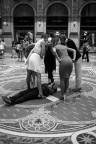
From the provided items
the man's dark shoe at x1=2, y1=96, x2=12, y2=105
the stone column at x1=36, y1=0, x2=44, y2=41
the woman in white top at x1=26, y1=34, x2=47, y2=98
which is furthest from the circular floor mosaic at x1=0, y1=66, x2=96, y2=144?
the stone column at x1=36, y1=0, x2=44, y2=41

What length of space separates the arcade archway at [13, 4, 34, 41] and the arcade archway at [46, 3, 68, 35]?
2152 mm

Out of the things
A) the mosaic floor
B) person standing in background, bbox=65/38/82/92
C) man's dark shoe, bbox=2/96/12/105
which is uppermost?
person standing in background, bbox=65/38/82/92

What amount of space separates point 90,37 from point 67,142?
2398 centimetres

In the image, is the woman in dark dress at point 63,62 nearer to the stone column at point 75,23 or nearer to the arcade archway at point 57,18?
the stone column at point 75,23

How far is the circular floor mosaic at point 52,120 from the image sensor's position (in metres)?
3.35

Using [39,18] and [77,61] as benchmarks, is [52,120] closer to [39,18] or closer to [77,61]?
[77,61]

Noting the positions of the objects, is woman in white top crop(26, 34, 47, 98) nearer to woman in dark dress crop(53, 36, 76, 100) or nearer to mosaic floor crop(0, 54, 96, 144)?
woman in dark dress crop(53, 36, 76, 100)

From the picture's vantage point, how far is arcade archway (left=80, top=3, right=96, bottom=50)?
25219 millimetres

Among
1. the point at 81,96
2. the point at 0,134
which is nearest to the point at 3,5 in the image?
the point at 81,96

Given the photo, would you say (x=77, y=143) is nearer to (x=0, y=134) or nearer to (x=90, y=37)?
(x=0, y=134)

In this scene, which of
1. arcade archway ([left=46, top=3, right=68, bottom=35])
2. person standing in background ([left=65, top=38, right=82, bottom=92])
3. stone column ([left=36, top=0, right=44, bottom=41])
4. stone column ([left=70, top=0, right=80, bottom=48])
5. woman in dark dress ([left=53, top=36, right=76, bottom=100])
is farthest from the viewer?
arcade archway ([left=46, top=3, right=68, bottom=35])

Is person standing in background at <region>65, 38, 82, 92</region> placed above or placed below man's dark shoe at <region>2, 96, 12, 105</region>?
above

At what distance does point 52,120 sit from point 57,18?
2275cm

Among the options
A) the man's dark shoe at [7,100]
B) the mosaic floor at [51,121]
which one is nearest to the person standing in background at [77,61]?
the mosaic floor at [51,121]
